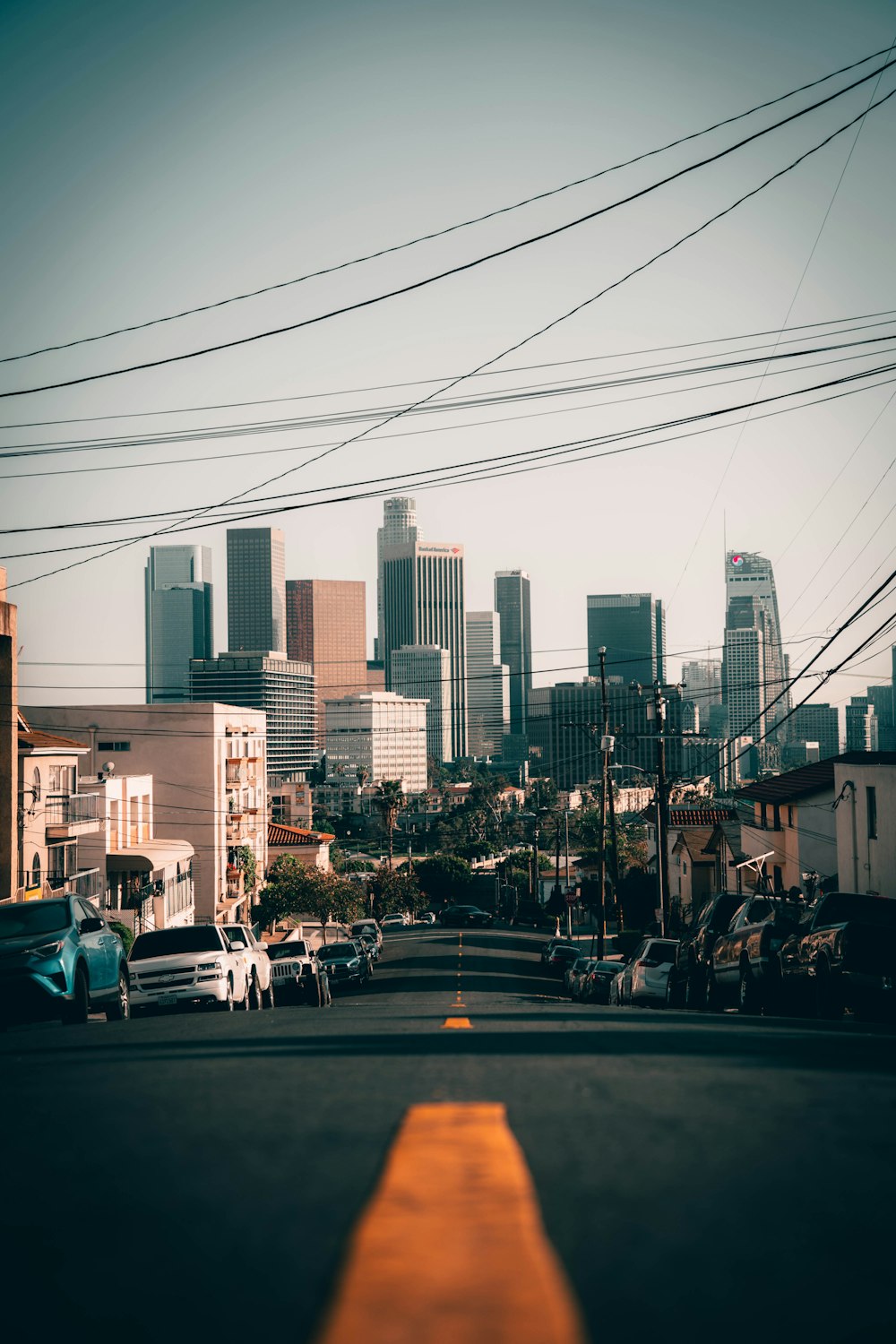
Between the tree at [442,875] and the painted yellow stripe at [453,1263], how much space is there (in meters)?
130

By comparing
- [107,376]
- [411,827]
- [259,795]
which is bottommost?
[411,827]

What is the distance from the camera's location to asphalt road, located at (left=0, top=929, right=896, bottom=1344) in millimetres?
2822

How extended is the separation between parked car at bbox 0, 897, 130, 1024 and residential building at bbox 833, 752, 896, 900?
69.3 ft

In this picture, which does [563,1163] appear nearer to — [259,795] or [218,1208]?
[218,1208]

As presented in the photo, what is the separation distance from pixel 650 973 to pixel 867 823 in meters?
12.1

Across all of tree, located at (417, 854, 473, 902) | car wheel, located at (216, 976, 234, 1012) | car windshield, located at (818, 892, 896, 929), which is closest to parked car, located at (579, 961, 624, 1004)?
car wheel, located at (216, 976, 234, 1012)

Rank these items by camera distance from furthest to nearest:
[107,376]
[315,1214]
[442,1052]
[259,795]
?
[259,795]
[107,376]
[442,1052]
[315,1214]

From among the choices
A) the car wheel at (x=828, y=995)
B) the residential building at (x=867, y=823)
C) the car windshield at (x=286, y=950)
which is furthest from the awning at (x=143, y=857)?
the car wheel at (x=828, y=995)

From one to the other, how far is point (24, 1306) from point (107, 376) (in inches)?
798

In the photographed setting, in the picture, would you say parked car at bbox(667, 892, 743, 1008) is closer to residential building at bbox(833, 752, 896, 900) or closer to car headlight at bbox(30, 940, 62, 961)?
car headlight at bbox(30, 940, 62, 961)

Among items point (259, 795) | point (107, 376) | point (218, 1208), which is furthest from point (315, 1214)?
point (259, 795)

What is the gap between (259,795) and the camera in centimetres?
8169

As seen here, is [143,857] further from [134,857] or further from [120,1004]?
[120,1004]

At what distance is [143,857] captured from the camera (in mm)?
52062
